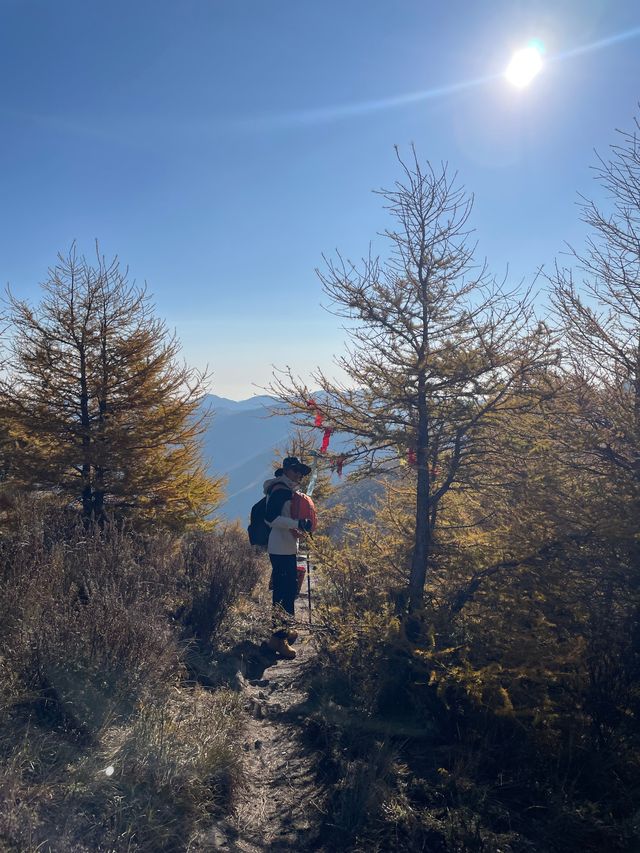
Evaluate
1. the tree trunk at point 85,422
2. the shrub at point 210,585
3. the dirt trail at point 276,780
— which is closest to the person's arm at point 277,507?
the shrub at point 210,585

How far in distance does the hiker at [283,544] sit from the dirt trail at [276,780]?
2.33 ft

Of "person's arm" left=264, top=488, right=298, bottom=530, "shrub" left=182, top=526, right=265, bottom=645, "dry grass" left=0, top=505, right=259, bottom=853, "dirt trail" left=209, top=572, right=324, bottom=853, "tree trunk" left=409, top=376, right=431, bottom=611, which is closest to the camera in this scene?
"dry grass" left=0, top=505, right=259, bottom=853

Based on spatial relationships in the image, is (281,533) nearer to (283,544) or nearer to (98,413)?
(283,544)

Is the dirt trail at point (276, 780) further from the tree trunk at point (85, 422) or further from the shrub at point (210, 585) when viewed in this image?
the tree trunk at point (85, 422)

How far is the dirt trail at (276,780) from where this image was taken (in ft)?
10.8

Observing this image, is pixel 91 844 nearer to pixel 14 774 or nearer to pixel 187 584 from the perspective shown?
pixel 14 774

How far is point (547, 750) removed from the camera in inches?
152

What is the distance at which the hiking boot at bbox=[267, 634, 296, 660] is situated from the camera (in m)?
6.48

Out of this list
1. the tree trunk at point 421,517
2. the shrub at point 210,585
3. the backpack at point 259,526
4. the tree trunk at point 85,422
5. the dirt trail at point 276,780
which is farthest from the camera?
the tree trunk at point 85,422

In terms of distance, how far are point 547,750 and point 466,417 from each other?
2.64 meters

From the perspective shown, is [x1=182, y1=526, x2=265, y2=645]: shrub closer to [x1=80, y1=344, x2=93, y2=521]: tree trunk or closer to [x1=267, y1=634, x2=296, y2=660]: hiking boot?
Answer: [x1=267, y1=634, x2=296, y2=660]: hiking boot

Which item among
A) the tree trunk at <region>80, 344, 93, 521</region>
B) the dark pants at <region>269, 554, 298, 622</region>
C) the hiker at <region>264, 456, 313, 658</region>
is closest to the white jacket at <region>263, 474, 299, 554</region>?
the hiker at <region>264, 456, 313, 658</region>

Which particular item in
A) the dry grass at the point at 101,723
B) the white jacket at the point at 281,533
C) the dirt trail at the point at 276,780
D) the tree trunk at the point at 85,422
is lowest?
the dirt trail at the point at 276,780

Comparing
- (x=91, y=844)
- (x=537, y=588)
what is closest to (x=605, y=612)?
(x=537, y=588)
